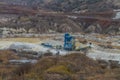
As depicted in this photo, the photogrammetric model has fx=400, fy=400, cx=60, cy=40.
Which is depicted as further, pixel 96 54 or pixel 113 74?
pixel 96 54

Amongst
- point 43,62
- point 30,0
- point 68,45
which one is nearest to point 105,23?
point 68,45

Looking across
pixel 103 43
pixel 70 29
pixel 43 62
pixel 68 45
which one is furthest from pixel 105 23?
pixel 43 62

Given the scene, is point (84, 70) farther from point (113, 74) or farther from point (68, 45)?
point (68, 45)

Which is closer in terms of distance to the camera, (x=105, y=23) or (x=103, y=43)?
(x=103, y=43)

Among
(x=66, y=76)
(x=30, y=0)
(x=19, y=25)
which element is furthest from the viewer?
(x=30, y=0)

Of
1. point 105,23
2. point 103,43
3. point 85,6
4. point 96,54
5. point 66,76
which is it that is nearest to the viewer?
point 66,76

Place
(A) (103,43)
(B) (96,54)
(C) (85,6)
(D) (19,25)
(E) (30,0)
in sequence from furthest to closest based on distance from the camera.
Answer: (E) (30,0)
(C) (85,6)
(D) (19,25)
(A) (103,43)
(B) (96,54)

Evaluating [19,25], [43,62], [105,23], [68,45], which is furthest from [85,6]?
[43,62]

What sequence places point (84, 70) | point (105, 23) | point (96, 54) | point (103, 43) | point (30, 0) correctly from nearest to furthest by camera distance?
point (84, 70) < point (96, 54) < point (103, 43) < point (105, 23) < point (30, 0)

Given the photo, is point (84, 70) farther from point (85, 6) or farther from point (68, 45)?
point (85, 6)
